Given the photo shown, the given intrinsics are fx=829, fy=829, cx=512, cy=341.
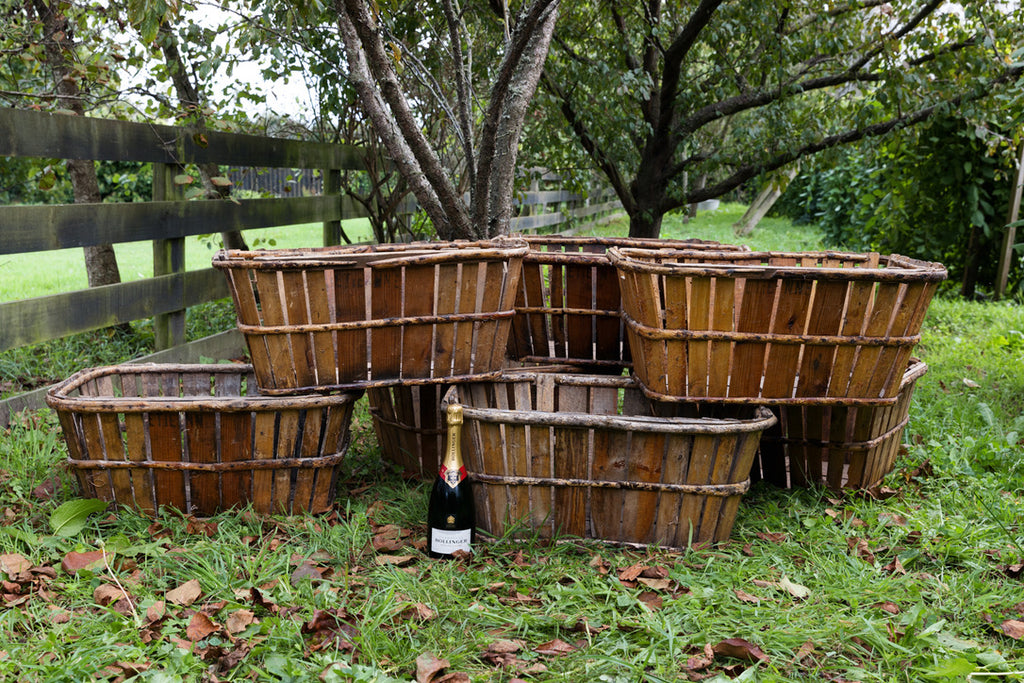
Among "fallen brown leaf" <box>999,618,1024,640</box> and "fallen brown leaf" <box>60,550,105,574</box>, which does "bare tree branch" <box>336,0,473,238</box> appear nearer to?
"fallen brown leaf" <box>60,550,105,574</box>

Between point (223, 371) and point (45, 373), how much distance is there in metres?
1.90

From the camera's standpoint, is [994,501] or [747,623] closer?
[747,623]

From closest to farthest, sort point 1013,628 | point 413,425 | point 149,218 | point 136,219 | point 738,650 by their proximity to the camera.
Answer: point 738,650 → point 1013,628 → point 413,425 → point 136,219 → point 149,218

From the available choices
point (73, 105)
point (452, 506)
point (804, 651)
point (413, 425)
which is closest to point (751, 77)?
point (413, 425)

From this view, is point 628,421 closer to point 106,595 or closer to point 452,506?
point 452,506

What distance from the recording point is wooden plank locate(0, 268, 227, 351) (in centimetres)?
402

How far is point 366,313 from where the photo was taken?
3119 millimetres

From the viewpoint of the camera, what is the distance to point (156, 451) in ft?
10.0

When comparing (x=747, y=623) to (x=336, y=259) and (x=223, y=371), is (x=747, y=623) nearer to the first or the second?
(x=336, y=259)

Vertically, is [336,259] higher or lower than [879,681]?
higher

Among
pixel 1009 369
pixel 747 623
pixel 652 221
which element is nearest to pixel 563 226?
pixel 652 221

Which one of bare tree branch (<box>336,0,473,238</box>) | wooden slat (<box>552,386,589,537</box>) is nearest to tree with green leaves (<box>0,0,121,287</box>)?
bare tree branch (<box>336,0,473,238</box>)

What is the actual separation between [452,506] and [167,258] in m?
3.17

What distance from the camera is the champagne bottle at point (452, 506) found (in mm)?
2963
